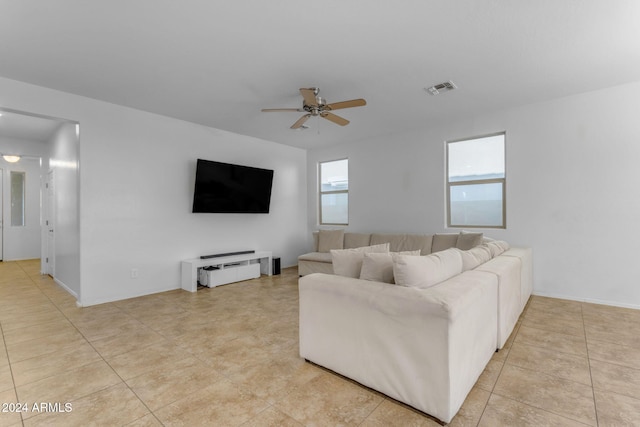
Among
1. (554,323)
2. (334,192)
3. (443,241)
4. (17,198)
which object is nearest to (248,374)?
(554,323)

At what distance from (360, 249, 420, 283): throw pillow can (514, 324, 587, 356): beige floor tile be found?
1.56m

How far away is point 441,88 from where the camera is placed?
141 inches

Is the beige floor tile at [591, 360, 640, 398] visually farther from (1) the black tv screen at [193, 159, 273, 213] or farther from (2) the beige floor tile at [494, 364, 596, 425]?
(1) the black tv screen at [193, 159, 273, 213]

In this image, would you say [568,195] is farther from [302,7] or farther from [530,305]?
[302,7]

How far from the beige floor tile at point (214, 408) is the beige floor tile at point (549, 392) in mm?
1573

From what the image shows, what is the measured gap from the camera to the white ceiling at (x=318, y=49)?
7.26ft

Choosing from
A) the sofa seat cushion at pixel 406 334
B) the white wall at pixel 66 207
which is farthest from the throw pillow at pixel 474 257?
the white wall at pixel 66 207

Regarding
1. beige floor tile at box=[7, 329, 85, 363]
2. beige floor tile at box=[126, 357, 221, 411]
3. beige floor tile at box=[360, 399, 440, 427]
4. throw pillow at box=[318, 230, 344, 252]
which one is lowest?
beige floor tile at box=[7, 329, 85, 363]

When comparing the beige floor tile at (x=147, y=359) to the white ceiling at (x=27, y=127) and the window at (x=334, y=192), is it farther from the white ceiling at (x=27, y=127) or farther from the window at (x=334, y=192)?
the window at (x=334, y=192)

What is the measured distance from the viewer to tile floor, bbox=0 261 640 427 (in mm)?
1705

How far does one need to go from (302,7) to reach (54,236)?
18.4 ft

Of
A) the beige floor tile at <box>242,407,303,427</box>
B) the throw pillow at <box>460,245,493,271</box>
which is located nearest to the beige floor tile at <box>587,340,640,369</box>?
the throw pillow at <box>460,245,493,271</box>

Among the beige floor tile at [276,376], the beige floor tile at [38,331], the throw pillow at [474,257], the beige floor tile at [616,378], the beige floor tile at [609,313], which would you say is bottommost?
the beige floor tile at [38,331]

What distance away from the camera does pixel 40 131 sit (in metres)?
5.57
